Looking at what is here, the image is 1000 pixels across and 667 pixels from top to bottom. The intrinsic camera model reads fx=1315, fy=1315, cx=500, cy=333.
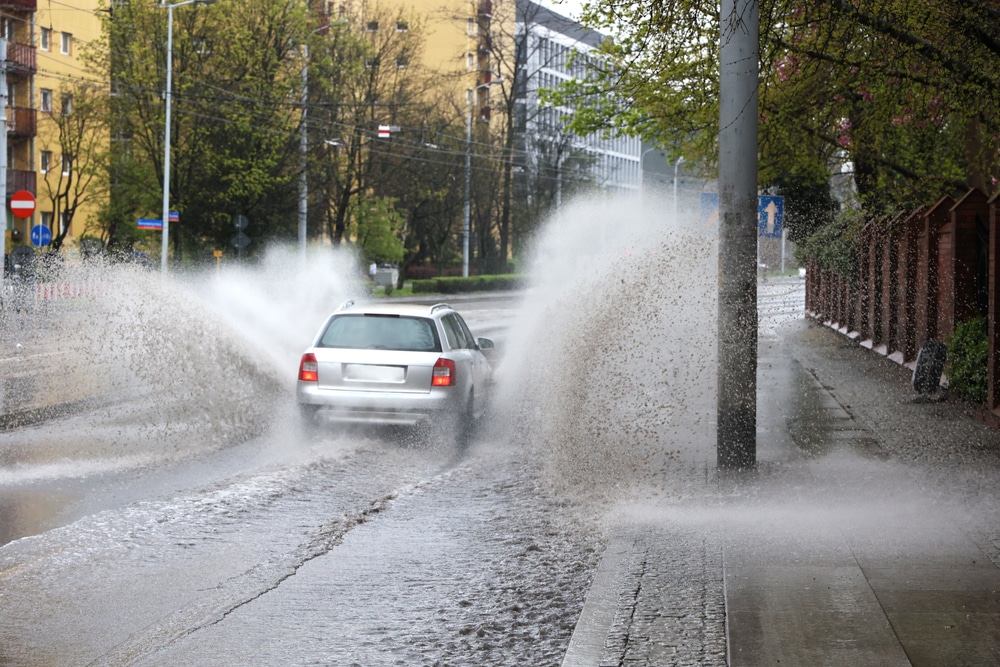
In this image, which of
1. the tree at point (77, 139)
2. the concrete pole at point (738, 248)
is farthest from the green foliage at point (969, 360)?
the tree at point (77, 139)

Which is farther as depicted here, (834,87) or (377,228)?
(377,228)

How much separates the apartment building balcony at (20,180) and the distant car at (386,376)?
44378 mm

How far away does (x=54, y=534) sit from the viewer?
798 centimetres

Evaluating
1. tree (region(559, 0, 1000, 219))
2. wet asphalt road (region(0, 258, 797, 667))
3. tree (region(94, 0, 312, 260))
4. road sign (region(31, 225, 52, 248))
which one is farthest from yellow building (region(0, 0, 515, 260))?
wet asphalt road (region(0, 258, 797, 667))

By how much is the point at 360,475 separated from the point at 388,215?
1932 inches

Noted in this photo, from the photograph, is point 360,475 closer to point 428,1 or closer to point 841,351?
point 841,351

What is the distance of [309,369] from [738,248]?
4.36 meters

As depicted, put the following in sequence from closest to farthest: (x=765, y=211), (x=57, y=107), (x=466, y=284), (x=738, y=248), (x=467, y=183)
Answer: (x=738, y=248)
(x=765, y=211)
(x=57, y=107)
(x=466, y=284)
(x=467, y=183)

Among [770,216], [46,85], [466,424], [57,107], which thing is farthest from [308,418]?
[46,85]

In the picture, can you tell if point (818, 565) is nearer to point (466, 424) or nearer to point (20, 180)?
point (466, 424)

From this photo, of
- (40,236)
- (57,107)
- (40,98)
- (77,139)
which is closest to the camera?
(40,236)

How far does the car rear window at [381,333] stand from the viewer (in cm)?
1260

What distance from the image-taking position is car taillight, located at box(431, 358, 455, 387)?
12.3 metres

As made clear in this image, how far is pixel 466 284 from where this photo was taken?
62.9 metres
